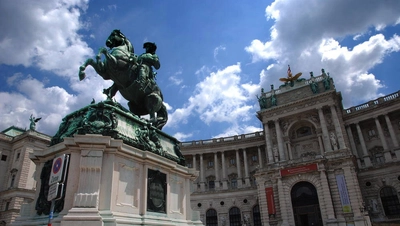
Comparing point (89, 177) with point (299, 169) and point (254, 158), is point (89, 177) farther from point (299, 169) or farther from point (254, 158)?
point (254, 158)

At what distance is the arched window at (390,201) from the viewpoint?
1515 inches

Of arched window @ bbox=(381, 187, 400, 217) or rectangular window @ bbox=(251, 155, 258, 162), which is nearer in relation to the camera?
arched window @ bbox=(381, 187, 400, 217)

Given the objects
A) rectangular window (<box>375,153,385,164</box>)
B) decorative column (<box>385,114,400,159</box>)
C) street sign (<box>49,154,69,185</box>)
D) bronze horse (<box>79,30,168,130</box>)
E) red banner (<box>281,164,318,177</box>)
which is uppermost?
decorative column (<box>385,114,400,159</box>)

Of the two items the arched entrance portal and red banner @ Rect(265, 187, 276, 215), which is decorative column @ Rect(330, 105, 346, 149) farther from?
red banner @ Rect(265, 187, 276, 215)

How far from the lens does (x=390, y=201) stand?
39.4m

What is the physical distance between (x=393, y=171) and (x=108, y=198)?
44.4 meters

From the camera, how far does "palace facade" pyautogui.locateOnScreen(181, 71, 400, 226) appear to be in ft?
125

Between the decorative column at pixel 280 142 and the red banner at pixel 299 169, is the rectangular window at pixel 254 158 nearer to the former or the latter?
the decorative column at pixel 280 142

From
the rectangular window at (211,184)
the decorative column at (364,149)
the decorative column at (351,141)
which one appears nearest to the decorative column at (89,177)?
the decorative column at (364,149)

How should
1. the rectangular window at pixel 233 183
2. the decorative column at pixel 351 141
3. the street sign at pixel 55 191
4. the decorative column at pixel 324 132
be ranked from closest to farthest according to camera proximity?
1. the street sign at pixel 55 191
2. the decorative column at pixel 324 132
3. the decorative column at pixel 351 141
4. the rectangular window at pixel 233 183

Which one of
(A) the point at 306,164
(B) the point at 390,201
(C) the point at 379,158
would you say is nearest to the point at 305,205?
(A) the point at 306,164

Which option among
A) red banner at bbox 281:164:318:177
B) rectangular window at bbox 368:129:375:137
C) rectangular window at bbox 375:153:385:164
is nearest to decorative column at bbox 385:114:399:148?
rectangular window at bbox 375:153:385:164

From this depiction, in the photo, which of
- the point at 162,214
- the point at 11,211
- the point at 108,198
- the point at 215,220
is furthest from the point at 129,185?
the point at 215,220

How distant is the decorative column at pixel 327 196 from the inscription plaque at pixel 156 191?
34.2m
